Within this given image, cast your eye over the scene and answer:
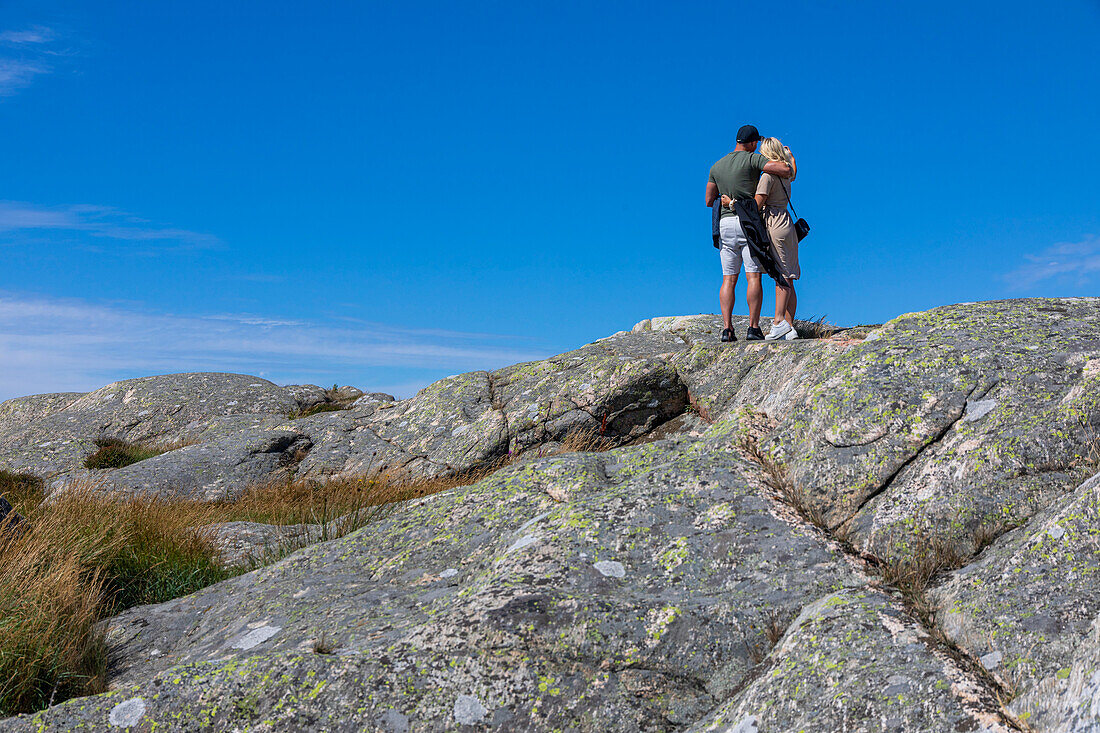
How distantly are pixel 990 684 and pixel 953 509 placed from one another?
5.66 feet

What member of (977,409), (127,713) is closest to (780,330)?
(977,409)

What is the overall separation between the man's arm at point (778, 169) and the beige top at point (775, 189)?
0.12 metres

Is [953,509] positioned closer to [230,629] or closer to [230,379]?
[230,629]

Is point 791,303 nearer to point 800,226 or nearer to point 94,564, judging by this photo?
point 800,226

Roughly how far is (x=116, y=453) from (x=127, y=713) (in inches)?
598

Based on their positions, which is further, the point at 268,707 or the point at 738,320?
the point at 738,320

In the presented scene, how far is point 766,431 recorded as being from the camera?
6.25m

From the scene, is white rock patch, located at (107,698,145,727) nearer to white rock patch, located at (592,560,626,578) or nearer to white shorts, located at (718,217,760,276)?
white rock patch, located at (592,560,626,578)

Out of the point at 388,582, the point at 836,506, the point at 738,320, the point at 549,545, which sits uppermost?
the point at 738,320

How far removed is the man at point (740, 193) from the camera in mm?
12187

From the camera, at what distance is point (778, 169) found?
12.0 metres

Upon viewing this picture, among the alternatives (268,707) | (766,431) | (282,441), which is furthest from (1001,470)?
(282,441)

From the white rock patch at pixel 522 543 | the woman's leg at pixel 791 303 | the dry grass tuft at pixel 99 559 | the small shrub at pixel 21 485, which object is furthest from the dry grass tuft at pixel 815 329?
the small shrub at pixel 21 485

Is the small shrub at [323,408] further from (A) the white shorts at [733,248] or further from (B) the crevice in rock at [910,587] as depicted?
(B) the crevice in rock at [910,587]
